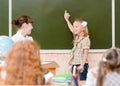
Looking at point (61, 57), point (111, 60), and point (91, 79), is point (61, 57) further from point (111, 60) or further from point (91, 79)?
point (111, 60)

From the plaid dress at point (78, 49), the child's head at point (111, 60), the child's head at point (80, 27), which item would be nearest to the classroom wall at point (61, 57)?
the plaid dress at point (78, 49)

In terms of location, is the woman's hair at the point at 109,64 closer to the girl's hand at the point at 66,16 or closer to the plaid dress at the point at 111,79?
the plaid dress at the point at 111,79

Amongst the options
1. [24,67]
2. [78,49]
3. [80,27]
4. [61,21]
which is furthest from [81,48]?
[24,67]

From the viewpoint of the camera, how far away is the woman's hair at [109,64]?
2.34m

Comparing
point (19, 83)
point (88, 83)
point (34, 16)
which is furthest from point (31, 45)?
point (34, 16)

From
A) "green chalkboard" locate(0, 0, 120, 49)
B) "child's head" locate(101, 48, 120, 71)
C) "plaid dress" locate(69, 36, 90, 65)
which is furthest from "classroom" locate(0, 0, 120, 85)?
"child's head" locate(101, 48, 120, 71)

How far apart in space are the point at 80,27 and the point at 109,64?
2.40 m

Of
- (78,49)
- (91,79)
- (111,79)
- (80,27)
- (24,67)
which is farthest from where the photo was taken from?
(78,49)

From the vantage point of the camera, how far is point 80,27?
4.73 meters

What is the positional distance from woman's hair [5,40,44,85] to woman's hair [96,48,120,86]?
44 centimetres

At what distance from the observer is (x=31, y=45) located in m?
2.52

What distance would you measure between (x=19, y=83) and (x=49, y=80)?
0.28 metres

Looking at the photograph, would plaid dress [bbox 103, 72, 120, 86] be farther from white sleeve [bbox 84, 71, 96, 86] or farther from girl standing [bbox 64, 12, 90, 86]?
girl standing [bbox 64, 12, 90, 86]

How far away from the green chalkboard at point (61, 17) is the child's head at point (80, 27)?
312 millimetres
